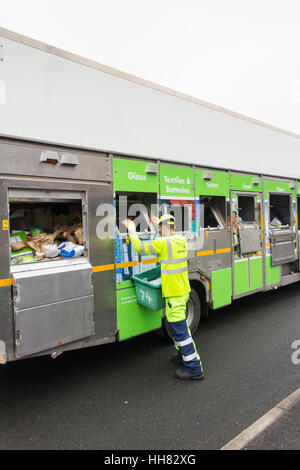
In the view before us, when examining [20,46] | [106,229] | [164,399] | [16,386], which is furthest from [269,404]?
[20,46]

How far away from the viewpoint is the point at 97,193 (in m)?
3.60

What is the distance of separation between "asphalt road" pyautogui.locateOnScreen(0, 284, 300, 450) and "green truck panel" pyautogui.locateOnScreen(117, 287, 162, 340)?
1.53ft

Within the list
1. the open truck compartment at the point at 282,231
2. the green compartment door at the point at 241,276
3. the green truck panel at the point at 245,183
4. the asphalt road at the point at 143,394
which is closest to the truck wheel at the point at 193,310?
the asphalt road at the point at 143,394

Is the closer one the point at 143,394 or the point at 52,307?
the point at 52,307

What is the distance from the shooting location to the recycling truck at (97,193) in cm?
302

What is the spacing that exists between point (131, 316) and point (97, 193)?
152cm

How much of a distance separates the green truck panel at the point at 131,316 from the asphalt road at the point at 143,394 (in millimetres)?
466

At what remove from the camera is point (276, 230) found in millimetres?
6578

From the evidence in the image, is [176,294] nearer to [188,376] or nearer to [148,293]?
[148,293]

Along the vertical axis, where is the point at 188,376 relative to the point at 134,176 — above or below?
below

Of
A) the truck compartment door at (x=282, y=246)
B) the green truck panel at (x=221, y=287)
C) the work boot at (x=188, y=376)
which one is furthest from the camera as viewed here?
the truck compartment door at (x=282, y=246)

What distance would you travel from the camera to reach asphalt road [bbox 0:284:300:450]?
276 centimetres

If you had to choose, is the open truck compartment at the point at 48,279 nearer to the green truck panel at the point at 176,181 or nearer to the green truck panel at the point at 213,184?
the green truck panel at the point at 176,181

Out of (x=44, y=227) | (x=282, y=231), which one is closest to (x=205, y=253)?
(x=44, y=227)
